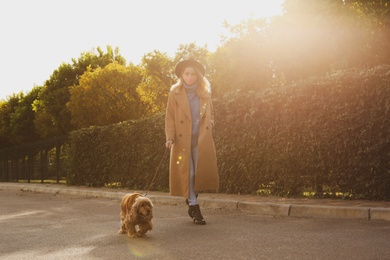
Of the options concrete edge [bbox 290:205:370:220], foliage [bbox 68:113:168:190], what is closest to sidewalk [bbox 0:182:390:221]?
concrete edge [bbox 290:205:370:220]

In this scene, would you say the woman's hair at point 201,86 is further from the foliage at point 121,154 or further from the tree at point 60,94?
the tree at point 60,94

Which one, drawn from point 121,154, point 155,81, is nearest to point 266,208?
point 121,154

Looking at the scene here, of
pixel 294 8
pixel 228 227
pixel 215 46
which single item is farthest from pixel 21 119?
pixel 228 227

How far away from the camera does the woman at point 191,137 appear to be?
689 cm

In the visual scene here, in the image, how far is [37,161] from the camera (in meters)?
27.4

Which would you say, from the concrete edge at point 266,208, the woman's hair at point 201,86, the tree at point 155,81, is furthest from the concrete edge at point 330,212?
the tree at point 155,81

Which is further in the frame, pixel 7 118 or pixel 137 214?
pixel 7 118

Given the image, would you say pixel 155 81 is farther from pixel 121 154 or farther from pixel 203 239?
pixel 203 239

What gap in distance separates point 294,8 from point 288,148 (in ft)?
45.7

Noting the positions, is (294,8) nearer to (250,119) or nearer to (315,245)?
(250,119)

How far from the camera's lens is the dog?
222 inches

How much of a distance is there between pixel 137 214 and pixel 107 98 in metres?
32.1

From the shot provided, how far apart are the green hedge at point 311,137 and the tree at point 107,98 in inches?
1021

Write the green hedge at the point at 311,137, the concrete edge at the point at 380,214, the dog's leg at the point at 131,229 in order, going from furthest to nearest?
the green hedge at the point at 311,137, the concrete edge at the point at 380,214, the dog's leg at the point at 131,229
